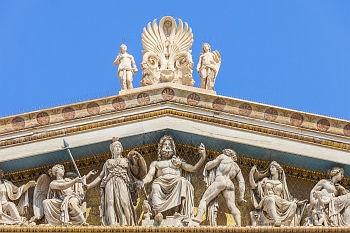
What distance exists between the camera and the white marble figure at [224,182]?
2492 centimetres

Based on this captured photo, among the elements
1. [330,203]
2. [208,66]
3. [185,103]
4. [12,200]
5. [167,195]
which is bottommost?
[330,203]

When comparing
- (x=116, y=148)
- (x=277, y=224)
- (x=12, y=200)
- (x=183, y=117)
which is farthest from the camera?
(x=183, y=117)

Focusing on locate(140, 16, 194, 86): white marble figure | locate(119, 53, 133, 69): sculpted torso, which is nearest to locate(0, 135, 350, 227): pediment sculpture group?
locate(140, 16, 194, 86): white marble figure

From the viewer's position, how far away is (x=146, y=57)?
88.2 ft

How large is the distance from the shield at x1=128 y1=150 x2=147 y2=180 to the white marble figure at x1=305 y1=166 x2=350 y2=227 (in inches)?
86.7

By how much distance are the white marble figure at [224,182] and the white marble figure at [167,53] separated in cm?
164

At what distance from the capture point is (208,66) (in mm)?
26844

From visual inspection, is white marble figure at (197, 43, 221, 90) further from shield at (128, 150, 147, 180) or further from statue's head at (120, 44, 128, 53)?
shield at (128, 150, 147, 180)

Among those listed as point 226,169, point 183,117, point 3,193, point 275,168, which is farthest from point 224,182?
point 3,193

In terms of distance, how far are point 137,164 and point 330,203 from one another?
100 inches

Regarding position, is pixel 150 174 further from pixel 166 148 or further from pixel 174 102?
pixel 174 102

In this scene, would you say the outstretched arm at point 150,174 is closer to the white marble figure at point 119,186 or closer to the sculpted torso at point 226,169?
the white marble figure at point 119,186

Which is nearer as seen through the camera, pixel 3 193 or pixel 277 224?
pixel 277 224

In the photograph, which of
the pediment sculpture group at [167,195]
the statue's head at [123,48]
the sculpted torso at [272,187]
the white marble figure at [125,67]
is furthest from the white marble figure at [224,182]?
the statue's head at [123,48]
